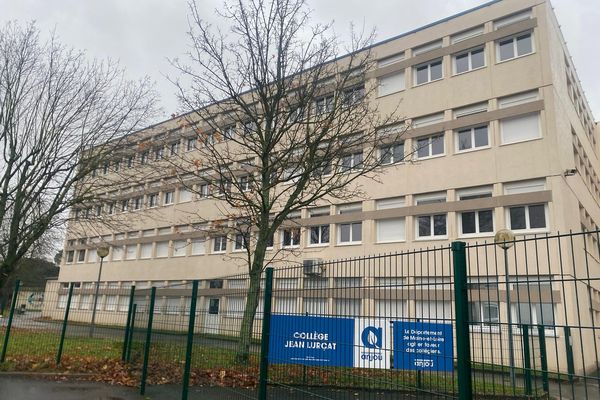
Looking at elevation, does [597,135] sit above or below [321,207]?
above

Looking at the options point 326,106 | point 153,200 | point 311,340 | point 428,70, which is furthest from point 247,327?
point 153,200

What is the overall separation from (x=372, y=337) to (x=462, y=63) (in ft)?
68.1

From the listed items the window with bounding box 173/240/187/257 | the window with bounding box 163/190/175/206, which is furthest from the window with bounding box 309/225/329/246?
the window with bounding box 163/190/175/206

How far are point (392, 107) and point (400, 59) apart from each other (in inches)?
106

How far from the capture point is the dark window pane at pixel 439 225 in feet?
70.0

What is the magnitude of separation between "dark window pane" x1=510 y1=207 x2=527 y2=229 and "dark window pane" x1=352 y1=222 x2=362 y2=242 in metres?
7.15

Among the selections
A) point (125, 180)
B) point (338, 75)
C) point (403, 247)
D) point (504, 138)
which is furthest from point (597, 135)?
point (125, 180)

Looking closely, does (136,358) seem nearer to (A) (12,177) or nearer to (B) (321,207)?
(A) (12,177)

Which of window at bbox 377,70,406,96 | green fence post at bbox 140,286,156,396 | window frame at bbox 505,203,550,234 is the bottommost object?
green fence post at bbox 140,286,156,396

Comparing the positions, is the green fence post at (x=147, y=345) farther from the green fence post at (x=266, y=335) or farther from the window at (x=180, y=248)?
the window at (x=180, y=248)

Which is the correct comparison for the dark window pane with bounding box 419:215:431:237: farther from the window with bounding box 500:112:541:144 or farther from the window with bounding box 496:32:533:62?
the window with bounding box 496:32:533:62

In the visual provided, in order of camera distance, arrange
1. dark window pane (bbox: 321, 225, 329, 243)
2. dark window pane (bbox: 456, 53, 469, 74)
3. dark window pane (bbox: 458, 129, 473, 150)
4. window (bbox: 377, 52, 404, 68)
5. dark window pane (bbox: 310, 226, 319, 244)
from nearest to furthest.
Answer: dark window pane (bbox: 458, 129, 473, 150) < dark window pane (bbox: 456, 53, 469, 74) < window (bbox: 377, 52, 404, 68) < dark window pane (bbox: 321, 225, 329, 243) < dark window pane (bbox: 310, 226, 319, 244)

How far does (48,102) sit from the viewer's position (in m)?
16.7

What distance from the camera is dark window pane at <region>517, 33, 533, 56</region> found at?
818 inches
